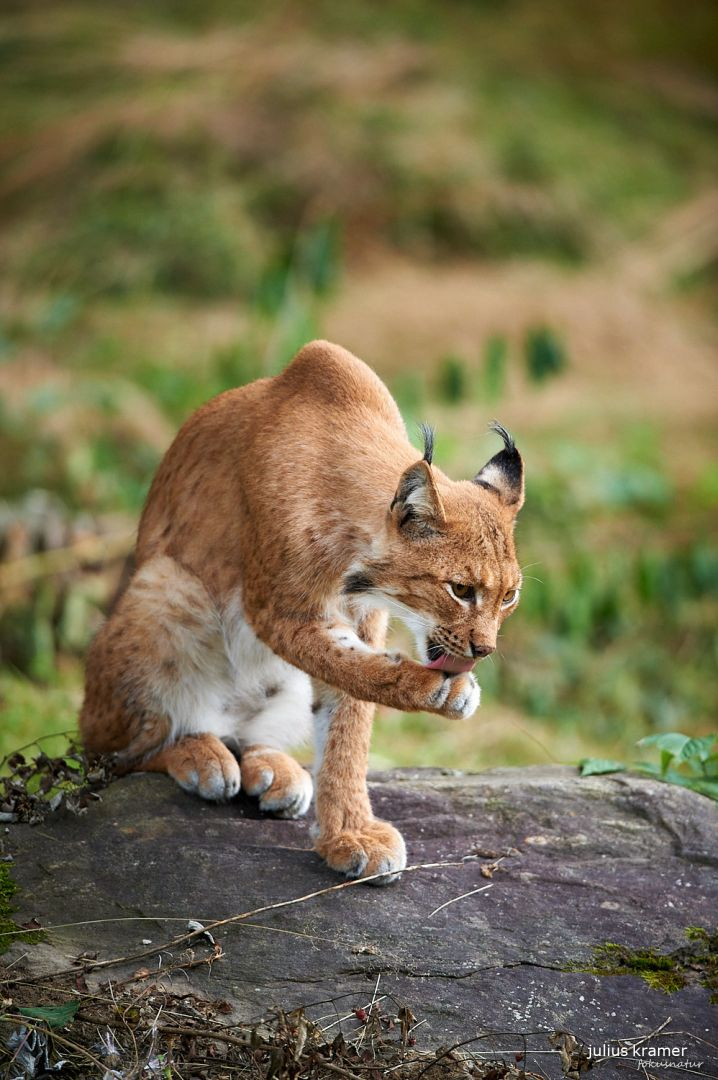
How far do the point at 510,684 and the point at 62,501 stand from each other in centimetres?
364

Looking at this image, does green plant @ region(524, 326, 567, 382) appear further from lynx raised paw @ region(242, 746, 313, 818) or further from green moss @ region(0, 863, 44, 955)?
green moss @ region(0, 863, 44, 955)

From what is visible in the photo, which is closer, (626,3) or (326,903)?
(326,903)

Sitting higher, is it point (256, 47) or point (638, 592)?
point (256, 47)

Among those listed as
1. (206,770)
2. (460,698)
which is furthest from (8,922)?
(460,698)

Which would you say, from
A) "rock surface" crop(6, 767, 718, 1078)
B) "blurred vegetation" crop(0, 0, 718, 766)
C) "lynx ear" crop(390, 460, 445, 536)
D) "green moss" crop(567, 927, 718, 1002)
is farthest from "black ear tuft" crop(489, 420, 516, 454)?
"blurred vegetation" crop(0, 0, 718, 766)

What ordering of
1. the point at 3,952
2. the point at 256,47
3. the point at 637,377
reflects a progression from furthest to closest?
the point at 256,47
the point at 637,377
the point at 3,952

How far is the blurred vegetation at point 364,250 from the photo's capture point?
930 cm

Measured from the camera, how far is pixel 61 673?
8.29 metres

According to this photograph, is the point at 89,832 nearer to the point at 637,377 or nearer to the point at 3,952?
the point at 3,952

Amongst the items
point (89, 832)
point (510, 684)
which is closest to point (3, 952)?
point (89, 832)

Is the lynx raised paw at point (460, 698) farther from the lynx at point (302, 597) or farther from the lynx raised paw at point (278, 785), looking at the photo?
the lynx raised paw at point (278, 785)

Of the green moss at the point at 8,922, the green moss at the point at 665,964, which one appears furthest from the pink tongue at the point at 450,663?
the green moss at the point at 8,922

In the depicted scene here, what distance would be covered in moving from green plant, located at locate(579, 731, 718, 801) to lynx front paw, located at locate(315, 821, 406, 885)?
3.44 feet

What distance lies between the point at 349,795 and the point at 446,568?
0.98 metres
